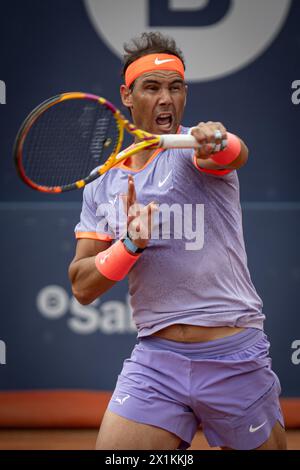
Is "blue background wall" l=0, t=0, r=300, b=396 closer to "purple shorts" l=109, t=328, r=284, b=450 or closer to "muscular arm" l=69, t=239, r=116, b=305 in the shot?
"muscular arm" l=69, t=239, r=116, b=305

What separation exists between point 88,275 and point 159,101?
0.66 metres

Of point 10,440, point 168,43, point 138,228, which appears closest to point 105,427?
point 138,228

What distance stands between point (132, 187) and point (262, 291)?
2.96 meters

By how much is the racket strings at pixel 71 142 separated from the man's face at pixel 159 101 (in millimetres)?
127

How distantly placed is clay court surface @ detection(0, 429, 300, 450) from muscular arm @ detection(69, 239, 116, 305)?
227cm

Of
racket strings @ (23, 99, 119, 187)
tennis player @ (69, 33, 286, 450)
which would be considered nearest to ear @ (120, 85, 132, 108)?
racket strings @ (23, 99, 119, 187)

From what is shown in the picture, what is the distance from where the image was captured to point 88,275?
3.18 meters

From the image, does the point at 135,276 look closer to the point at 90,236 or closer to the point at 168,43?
the point at 90,236

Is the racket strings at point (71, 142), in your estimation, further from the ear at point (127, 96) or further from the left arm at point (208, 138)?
the left arm at point (208, 138)

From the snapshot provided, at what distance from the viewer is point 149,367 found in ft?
10.2

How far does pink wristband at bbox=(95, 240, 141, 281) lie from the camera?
2986 millimetres

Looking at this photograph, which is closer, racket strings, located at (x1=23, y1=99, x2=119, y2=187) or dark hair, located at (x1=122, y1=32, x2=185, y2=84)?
racket strings, located at (x1=23, y1=99, x2=119, y2=187)

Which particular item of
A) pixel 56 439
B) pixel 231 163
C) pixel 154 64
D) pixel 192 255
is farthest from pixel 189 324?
pixel 56 439

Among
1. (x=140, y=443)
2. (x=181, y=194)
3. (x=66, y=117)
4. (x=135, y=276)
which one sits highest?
(x=66, y=117)
